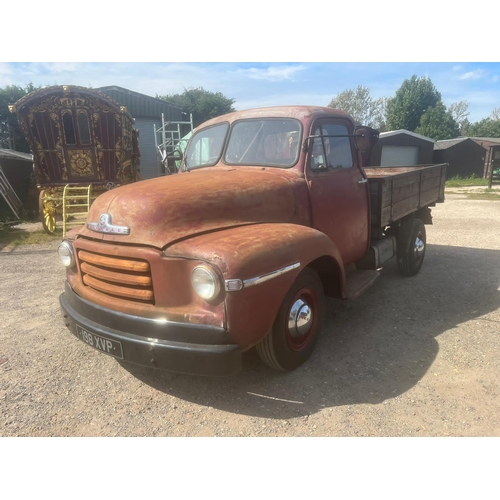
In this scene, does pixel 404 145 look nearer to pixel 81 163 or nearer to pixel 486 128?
pixel 81 163

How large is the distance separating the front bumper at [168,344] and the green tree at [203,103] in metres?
40.2

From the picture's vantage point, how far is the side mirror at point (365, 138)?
13.1 feet

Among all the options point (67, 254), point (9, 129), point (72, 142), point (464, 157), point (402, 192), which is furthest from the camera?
point (464, 157)

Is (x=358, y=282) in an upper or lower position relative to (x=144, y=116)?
lower

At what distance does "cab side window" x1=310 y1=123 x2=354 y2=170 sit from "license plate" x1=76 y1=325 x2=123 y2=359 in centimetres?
231

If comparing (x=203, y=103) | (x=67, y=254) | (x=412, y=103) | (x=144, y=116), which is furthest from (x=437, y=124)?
(x=67, y=254)

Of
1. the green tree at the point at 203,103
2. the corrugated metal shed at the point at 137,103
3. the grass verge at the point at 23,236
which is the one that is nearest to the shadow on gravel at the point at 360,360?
the grass verge at the point at 23,236

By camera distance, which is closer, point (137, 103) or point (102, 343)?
point (102, 343)

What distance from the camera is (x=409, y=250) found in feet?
18.0

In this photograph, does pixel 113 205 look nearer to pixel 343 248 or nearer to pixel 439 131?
pixel 343 248

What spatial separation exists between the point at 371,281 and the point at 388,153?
24.0 metres

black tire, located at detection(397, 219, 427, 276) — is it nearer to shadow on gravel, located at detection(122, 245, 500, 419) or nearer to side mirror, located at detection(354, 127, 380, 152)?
shadow on gravel, located at detection(122, 245, 500, 419)

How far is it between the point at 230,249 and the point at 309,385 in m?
1.30

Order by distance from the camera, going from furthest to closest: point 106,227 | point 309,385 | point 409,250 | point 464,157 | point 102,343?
point 464,157
point 409,250
point 309,385
point 106,227
point 102,343
